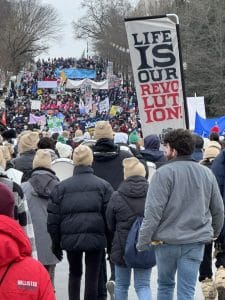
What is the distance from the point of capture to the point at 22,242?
2.95 meters

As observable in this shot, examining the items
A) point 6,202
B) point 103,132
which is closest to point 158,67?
point 103,132

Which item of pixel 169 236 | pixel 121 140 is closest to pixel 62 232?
pixel 169 236

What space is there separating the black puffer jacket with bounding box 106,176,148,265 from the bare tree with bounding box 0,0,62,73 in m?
75.8

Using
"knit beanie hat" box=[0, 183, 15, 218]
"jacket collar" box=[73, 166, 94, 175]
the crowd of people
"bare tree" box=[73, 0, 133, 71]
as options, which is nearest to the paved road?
the crowd of people

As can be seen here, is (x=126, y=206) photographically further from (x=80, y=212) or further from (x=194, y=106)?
(x=194, y=106)

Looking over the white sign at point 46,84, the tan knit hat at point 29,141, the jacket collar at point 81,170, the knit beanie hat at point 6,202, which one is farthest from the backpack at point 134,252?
the white sign at point 46,84

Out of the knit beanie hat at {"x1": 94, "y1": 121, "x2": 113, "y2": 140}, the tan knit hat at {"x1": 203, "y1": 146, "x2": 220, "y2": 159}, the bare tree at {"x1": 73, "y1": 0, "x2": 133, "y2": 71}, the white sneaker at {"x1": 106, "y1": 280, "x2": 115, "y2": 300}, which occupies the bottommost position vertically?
the white sneaker at {"x1": 106, "y1": 280, "x2": 115, "y2": 300}

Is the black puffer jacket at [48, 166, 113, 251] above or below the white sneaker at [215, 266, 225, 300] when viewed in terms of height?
above

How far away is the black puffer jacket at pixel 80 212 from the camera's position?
5980 millimetres

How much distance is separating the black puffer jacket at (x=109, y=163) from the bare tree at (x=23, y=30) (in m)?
74.5

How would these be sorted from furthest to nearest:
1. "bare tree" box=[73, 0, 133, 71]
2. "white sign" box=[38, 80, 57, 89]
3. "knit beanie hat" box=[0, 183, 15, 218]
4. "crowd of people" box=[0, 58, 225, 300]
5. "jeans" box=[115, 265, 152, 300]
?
"bare tree" box=[73, 0, 133, 71]
"white sign" box=[38, 80, 57, 89]
"jeans" box=[115, 265, 152, 300]
"crowd of people" box=[0, 58, 225, 300]
"knit beanie hat" box=[0, 183, 15, 218]

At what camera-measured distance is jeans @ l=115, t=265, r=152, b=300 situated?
19.9 ft

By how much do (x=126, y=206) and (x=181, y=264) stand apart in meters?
0.75

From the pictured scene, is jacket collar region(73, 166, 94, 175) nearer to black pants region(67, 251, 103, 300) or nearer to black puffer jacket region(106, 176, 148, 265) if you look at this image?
black puffer jacket region(106, 176, 148, 265)
